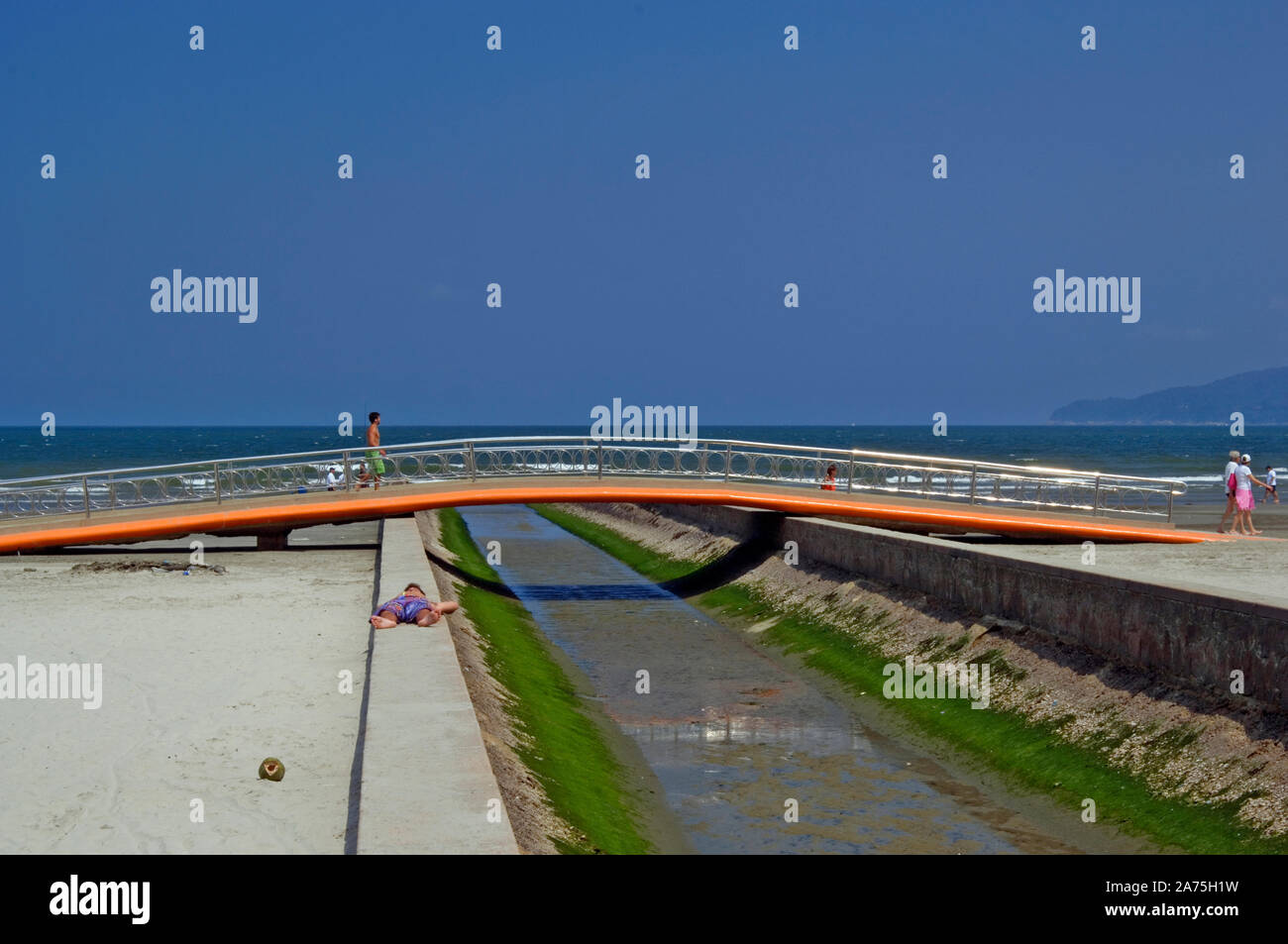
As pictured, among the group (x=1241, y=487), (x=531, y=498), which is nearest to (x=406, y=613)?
(x=531, y=498)

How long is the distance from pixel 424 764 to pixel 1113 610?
7.62 m

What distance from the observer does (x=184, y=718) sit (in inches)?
441

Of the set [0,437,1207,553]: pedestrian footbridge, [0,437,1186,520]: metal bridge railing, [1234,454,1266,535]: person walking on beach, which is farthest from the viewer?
[1234,454,1266,535]: person walking on beach

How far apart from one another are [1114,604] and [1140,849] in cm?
362

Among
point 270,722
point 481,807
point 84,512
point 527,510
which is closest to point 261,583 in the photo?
point 84,512

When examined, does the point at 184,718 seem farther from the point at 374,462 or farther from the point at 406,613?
the point at 374,462

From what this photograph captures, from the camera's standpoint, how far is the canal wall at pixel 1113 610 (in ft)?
34.3

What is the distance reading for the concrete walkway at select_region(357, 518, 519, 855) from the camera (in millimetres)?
6938

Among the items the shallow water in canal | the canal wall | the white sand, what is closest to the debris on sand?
the white sand

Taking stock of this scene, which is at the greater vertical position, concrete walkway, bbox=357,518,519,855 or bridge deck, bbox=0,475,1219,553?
bridge deck, bbox=0,475,1219,553

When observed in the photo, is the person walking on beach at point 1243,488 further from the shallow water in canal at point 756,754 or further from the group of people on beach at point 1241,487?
the shallow water in canal at point 756,754

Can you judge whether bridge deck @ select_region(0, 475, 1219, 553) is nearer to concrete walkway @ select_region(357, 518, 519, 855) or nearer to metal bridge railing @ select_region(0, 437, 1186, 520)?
metal bridge railing @ select_region(0, 437, 1186, 520)

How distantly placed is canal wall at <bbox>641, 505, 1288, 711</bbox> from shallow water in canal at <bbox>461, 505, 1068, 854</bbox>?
2.10 metres
